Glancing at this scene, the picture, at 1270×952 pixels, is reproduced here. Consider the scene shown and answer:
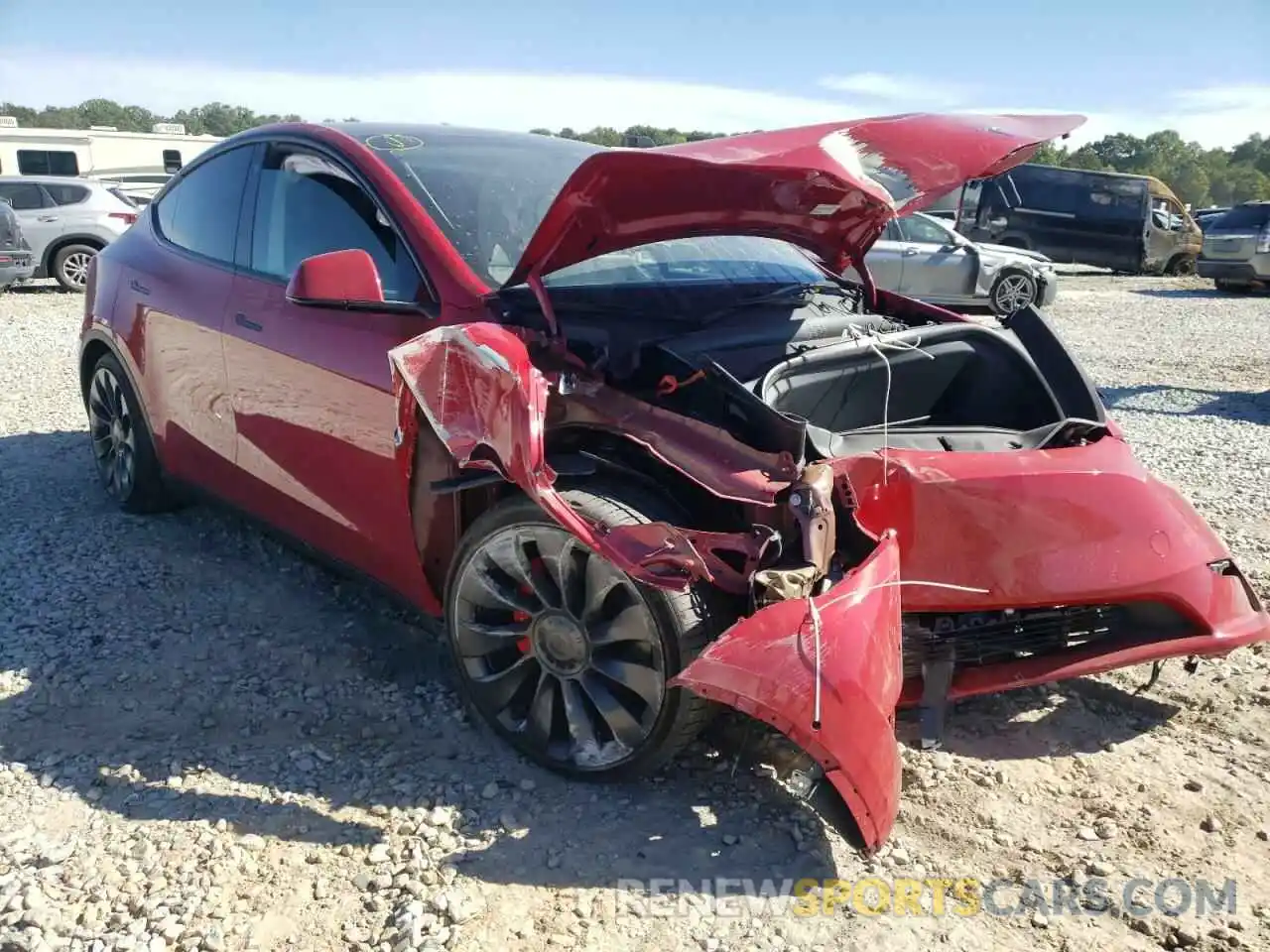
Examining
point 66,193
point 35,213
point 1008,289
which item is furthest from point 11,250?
point 1008,289

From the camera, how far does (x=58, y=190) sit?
14.2 meters

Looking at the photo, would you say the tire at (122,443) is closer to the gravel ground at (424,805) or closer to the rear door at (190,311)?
the rear door at (190,311)

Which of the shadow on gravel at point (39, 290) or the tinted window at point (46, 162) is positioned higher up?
the tinted window at point (46, 162)

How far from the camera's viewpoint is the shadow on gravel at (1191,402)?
7.66 meters

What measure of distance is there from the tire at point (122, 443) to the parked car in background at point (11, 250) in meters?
9.53

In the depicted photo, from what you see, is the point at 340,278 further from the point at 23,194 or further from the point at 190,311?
the point at 23,194

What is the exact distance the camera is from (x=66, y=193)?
14.2 m

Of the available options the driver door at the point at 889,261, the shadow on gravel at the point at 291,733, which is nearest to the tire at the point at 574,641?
the shadow on gravel at the point at 291,733

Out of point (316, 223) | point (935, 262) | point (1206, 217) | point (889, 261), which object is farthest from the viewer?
point (1206, 217)

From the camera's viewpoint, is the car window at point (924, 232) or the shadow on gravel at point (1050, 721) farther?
the car window at point (924, 232)

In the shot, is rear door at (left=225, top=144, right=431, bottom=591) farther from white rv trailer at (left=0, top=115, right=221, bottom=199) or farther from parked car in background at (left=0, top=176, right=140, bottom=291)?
white rv trailer at (left=0, top=115, right=221, bottom=199)

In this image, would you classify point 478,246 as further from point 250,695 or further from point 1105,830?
point 1105,830

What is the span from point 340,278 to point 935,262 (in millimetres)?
11188

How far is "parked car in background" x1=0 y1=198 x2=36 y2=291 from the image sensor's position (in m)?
12.8
